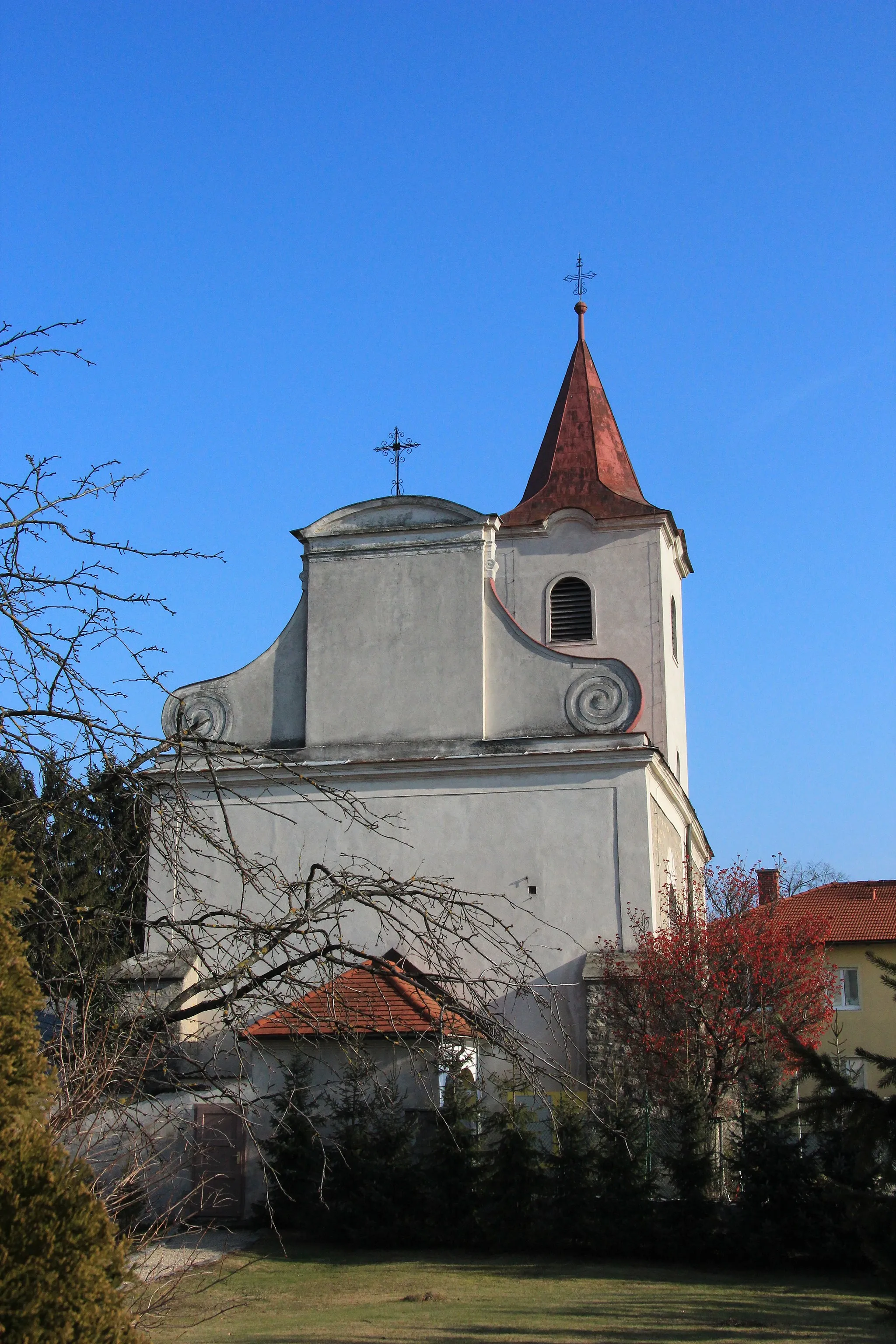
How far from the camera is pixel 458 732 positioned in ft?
68.9

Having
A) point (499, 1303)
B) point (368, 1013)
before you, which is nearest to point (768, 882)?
point (499, 1303)

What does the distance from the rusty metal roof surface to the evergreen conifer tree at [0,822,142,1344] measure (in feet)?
69.7

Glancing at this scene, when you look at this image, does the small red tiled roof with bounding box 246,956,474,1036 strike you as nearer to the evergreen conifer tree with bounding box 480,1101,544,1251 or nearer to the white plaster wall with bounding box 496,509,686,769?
→ the evergreen conifer tree with bounding box 480,1101,544,1251

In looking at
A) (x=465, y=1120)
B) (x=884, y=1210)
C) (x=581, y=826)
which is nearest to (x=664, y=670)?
(x=581, y=826)

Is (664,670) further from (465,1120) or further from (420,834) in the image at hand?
(465,1120)

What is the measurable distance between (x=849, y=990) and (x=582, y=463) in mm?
18704

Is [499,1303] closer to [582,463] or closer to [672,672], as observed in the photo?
[672,672]

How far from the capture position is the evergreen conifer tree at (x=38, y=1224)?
4.65 m

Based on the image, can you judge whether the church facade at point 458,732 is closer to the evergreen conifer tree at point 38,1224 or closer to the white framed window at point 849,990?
the evergreen conifer tree at point 38,1224

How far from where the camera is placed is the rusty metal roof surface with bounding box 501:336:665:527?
2583cm

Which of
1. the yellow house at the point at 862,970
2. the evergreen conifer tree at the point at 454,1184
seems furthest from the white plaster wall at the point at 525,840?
the yellow house at the point at 862,970

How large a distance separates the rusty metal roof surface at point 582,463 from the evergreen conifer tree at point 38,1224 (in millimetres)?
21252

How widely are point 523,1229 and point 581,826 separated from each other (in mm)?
5833

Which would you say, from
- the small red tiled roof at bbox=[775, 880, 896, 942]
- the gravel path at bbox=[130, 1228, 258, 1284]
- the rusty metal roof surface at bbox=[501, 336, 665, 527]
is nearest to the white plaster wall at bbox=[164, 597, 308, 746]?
the rusty metal roof surface at bbox=[501, 336, 665, 527]
